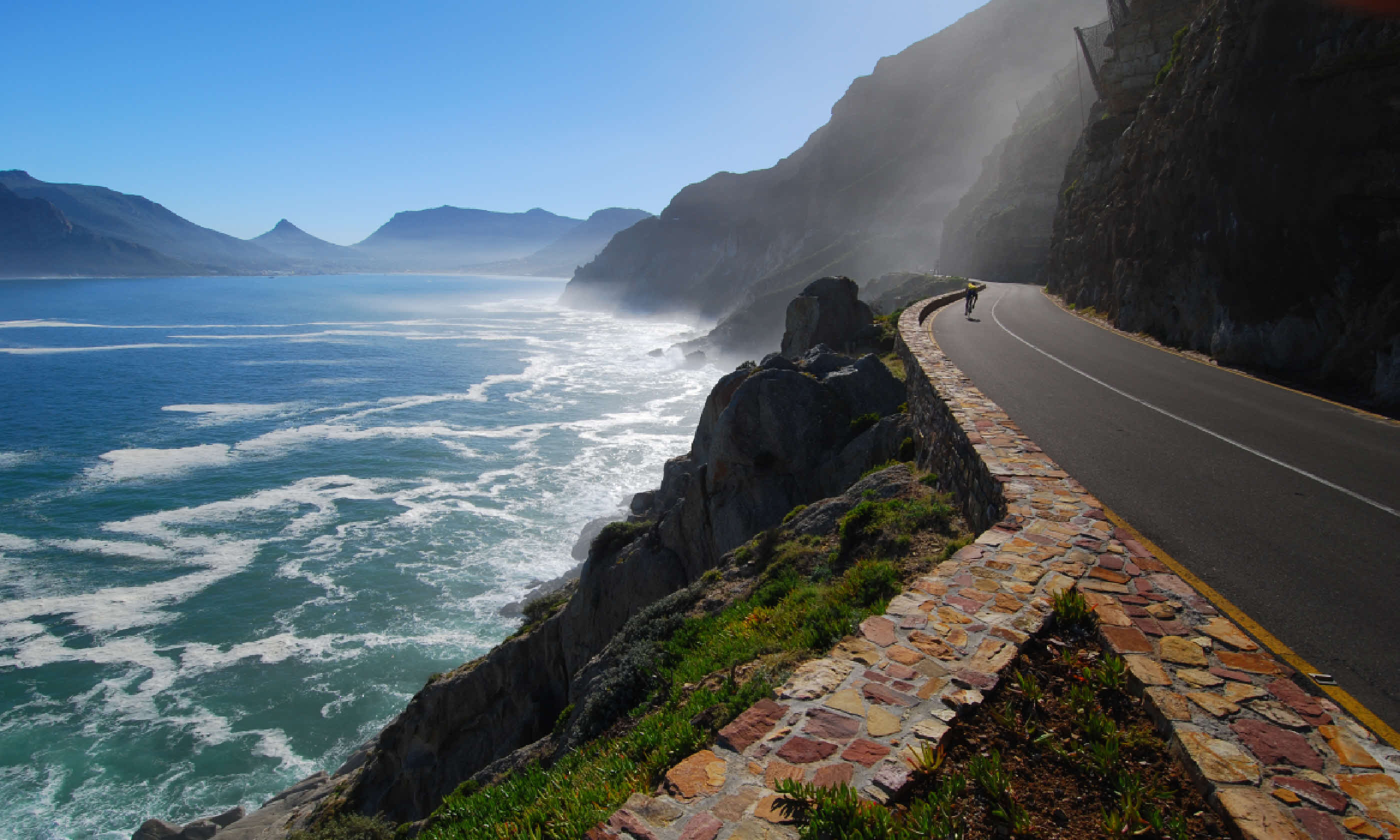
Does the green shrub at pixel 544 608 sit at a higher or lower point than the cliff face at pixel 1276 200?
lower

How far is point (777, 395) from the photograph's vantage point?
18.3 metres

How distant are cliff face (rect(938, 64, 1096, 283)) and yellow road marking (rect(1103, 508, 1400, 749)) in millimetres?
53359

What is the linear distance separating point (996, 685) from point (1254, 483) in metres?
6.54

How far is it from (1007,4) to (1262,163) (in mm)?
149206

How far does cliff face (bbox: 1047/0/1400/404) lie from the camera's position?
13.8 metres

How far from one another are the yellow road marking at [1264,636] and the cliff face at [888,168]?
8377 centimetres

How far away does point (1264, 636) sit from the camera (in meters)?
5.28

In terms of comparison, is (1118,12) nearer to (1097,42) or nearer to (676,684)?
(1097,42)

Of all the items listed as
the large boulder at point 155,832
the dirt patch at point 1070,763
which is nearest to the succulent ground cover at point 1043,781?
the dirt patch at point 1070,763

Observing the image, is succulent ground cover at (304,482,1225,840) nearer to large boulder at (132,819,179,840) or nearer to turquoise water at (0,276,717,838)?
large boulder at (132,819,179,840)

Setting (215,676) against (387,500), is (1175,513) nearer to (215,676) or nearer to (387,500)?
(215,676)

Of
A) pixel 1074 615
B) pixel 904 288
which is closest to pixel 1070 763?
pixel 1074 615

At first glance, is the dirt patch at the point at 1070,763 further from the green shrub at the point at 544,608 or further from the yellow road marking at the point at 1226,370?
the green shrub at the point at 544,608

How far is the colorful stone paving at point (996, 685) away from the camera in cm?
361
